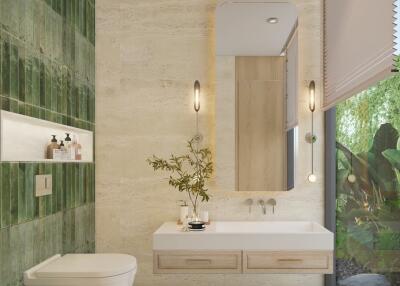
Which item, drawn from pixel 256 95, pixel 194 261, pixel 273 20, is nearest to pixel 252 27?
pixel 273 20

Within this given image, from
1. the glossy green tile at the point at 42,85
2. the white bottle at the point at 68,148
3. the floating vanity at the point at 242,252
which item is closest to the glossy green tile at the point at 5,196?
the glossy green tile at the point at 42,85

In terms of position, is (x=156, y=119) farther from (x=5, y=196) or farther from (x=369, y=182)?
(x=369, y=182)

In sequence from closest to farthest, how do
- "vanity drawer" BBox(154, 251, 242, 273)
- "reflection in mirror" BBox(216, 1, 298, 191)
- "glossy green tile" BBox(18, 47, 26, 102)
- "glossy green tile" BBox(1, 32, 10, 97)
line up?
1. "glossy green tile" BBox(1, 32, 10, 97)
2. "glossy green tile" BBox(18, 47, 26, 102)
3. "vanity drawer" BBox(154, 251, 242, 273)
4. "reflection in mirror" BBox(216, 1, 298, 191)

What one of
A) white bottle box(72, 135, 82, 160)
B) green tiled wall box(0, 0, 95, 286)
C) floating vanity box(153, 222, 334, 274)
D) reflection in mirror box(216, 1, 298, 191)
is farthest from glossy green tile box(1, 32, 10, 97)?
reflection in mirror box(216, 1, 298, 191)

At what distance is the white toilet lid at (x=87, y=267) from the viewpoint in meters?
2.18

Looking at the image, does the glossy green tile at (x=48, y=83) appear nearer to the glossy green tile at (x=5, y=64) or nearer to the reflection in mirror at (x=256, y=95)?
the glossy green tile at (x=5, y=64)

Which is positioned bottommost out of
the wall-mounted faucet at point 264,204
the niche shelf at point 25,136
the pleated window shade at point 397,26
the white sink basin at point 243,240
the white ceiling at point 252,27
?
the white sink basin at point 243,240

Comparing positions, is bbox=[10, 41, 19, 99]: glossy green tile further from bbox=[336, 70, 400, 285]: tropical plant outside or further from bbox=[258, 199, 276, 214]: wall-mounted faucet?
bbox=[336, 70, 400, 285]: tropical plant outside

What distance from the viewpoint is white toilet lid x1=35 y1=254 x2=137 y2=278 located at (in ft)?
7.16

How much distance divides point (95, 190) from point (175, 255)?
1.01 meters

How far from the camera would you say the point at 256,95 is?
3.24 m

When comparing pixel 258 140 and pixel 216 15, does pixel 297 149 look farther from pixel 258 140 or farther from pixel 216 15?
pixel 216 15

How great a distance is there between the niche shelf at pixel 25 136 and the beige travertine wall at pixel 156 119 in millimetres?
674

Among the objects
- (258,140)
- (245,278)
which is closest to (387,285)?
(245,278)
